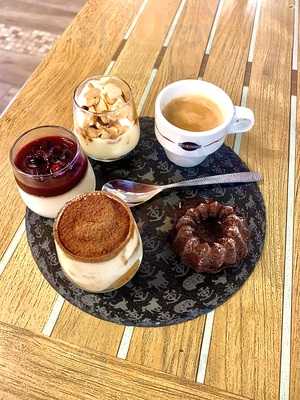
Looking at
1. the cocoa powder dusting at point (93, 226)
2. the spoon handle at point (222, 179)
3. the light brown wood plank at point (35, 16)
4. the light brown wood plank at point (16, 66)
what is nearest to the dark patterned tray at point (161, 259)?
the spoon handle at point (222, 179)

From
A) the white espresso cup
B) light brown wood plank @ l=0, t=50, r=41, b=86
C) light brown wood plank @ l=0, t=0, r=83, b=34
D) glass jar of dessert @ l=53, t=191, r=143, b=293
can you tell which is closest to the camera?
glass jar of dessert @ l=53, t=191, r=143, b=293

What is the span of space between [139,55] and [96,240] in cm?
67

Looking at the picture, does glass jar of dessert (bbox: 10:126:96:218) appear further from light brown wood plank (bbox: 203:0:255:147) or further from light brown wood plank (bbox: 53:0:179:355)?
light brown wood plank (bbox: 203:0:255:147)

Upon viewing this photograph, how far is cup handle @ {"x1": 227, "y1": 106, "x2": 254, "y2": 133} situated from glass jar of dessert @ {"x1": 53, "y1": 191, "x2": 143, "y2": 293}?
1.04 ft

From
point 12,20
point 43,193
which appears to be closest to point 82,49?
point 43,193

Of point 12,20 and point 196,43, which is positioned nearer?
point 196,43

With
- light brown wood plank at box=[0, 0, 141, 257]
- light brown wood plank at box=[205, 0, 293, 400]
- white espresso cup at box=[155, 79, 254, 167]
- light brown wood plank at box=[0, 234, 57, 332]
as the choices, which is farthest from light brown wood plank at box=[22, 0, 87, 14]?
light brown wood plank at box=[0, 234, 57, 332]

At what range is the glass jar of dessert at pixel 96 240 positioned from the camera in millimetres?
605

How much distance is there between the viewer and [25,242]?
78 centimetres

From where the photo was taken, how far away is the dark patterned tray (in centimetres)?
69

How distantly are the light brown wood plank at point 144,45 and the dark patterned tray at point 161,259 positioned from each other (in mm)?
247

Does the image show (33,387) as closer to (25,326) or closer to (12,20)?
(25,326)

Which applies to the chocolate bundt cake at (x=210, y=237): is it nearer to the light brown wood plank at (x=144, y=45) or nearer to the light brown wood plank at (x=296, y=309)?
the light brown wood plank at (x=296, y=309)

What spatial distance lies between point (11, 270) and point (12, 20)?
75.8 inches
